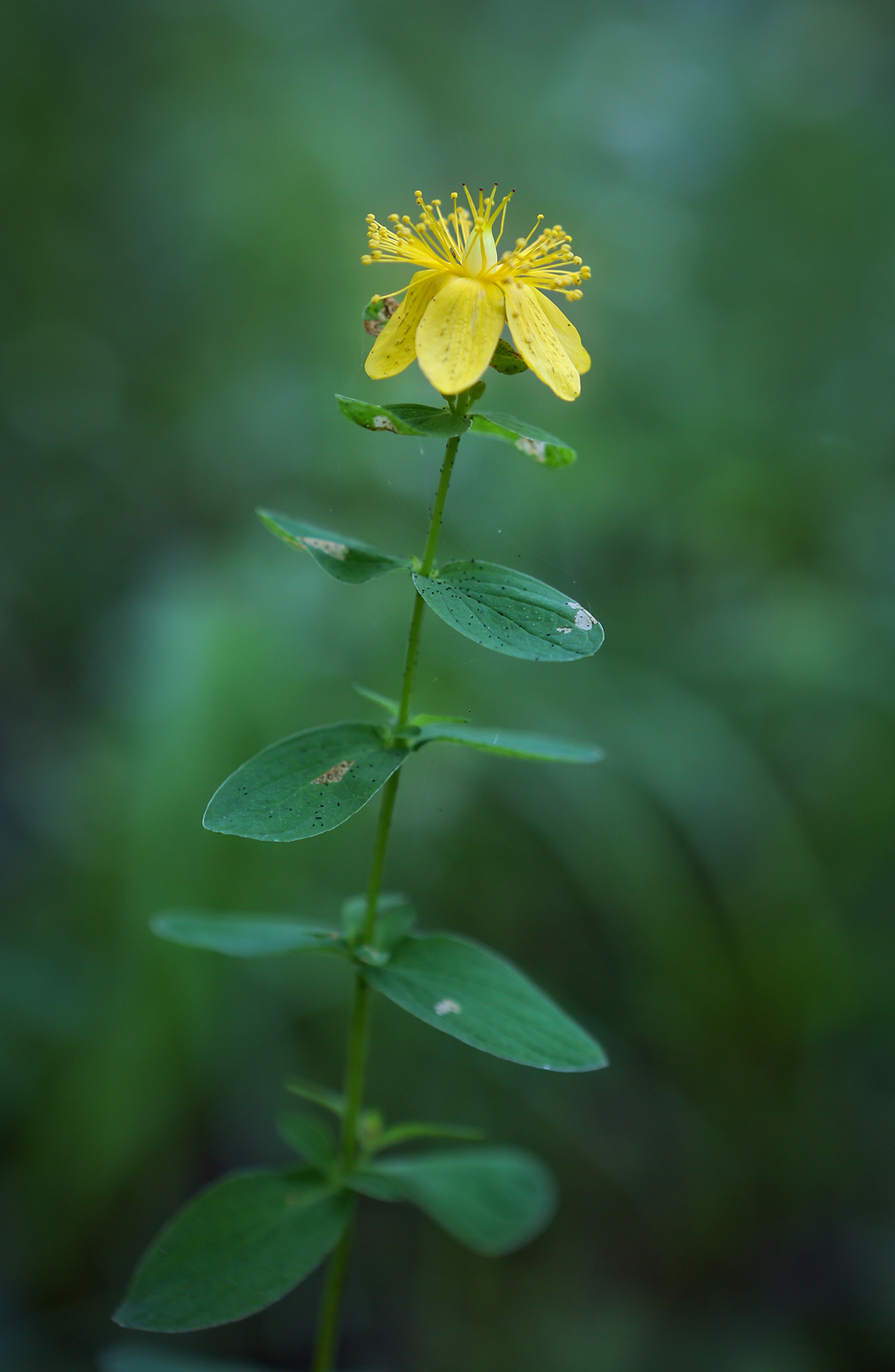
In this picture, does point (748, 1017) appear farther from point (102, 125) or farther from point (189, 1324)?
point (102, 125)

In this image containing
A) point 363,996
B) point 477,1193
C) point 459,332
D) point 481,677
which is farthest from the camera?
point 481,677

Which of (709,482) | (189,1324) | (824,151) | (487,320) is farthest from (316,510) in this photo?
(824,151)

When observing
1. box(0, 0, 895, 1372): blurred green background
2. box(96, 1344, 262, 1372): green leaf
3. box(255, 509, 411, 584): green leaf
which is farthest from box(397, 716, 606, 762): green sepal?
box(0, 0, 895, 1372): blurred green background

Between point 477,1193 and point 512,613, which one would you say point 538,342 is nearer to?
point 512,613

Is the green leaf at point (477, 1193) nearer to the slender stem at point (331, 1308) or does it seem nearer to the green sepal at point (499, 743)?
the slender stem at point (331, 1308)

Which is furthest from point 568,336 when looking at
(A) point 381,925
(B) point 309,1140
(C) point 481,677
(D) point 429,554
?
(C) point 481,677

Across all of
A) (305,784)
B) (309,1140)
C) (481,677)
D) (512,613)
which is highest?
(512,613)
